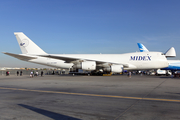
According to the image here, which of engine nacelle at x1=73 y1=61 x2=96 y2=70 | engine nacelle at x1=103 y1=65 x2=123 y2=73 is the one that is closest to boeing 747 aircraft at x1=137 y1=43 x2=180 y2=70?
engine nacelle at x1=103 y1=65 x2=123 y2=73

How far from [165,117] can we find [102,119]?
185cm

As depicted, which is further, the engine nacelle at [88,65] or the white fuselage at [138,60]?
the white fuselage at [138,60]

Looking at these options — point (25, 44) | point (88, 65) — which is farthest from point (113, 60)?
point (25, 44)

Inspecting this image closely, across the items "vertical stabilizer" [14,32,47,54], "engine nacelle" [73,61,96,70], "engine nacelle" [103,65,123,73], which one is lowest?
"engine nacelle" [103,65,123,73]

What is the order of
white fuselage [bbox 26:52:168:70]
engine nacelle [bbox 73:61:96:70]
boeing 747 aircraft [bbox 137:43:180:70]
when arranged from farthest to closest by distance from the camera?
boeing 747 aircraft [bbox 137:43:180:70] < white fuselage [bbox 26:52:168:70] < engine nacelle [bbox 73:61:96:70]

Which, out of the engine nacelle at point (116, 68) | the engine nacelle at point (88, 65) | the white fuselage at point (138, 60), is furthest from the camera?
the white fuselage at point (138, 60)

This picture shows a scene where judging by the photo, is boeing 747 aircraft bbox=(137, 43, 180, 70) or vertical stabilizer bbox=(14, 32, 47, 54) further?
vertical stabilizer bbox=(14, 32, 47, 54)

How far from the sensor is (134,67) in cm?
2786

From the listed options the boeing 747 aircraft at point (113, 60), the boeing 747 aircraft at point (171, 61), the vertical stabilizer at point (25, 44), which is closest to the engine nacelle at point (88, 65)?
the boeing 747 aircraft at point (113, 60)

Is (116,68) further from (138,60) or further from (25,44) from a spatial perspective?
(25,44)

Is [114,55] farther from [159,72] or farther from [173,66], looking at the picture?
[173,66]

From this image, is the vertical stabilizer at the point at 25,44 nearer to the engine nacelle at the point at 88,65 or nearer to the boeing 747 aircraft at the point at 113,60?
the boeing 747 aircraft at the point at 113,60

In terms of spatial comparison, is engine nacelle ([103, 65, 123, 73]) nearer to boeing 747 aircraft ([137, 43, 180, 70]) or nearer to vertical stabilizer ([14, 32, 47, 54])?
boeing 747 aircraft ([137, 43, 180, 70])

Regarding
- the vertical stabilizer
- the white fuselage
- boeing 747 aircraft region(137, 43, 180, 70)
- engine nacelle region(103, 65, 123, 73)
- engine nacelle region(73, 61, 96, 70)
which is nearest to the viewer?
engine nacelle region(103, 65, 123, 73)
